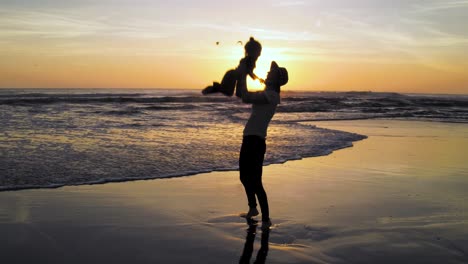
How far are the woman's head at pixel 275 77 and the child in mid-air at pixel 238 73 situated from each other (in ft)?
0.30

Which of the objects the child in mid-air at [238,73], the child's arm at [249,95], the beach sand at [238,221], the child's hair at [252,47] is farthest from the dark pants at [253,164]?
the child's hair at [252,47]

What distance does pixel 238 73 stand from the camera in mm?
4602

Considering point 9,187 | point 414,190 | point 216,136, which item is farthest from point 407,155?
point 9,187

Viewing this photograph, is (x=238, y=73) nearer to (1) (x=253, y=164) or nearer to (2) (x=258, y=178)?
(1) (x=253, y=164)

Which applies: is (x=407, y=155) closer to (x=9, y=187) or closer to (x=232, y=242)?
(x=232, y=242)

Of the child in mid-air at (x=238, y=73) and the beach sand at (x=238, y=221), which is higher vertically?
the child in mid-air at (x=238, y=73)

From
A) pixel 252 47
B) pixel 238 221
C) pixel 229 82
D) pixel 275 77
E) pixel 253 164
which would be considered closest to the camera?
pixel 229 82

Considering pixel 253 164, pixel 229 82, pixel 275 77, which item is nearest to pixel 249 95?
pixel 229 82

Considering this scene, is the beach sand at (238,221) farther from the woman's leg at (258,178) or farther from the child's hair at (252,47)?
the child's hair at (252,47)

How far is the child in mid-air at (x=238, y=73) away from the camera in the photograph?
4520mm

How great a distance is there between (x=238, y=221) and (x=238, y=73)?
1678 millimetres

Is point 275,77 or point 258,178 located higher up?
point 275,77

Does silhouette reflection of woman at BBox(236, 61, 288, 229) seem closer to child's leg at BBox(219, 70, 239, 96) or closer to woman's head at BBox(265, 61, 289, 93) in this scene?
woman's head at BBox(265, 61, 289, 93)

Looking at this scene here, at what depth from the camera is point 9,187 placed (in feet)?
21.2
